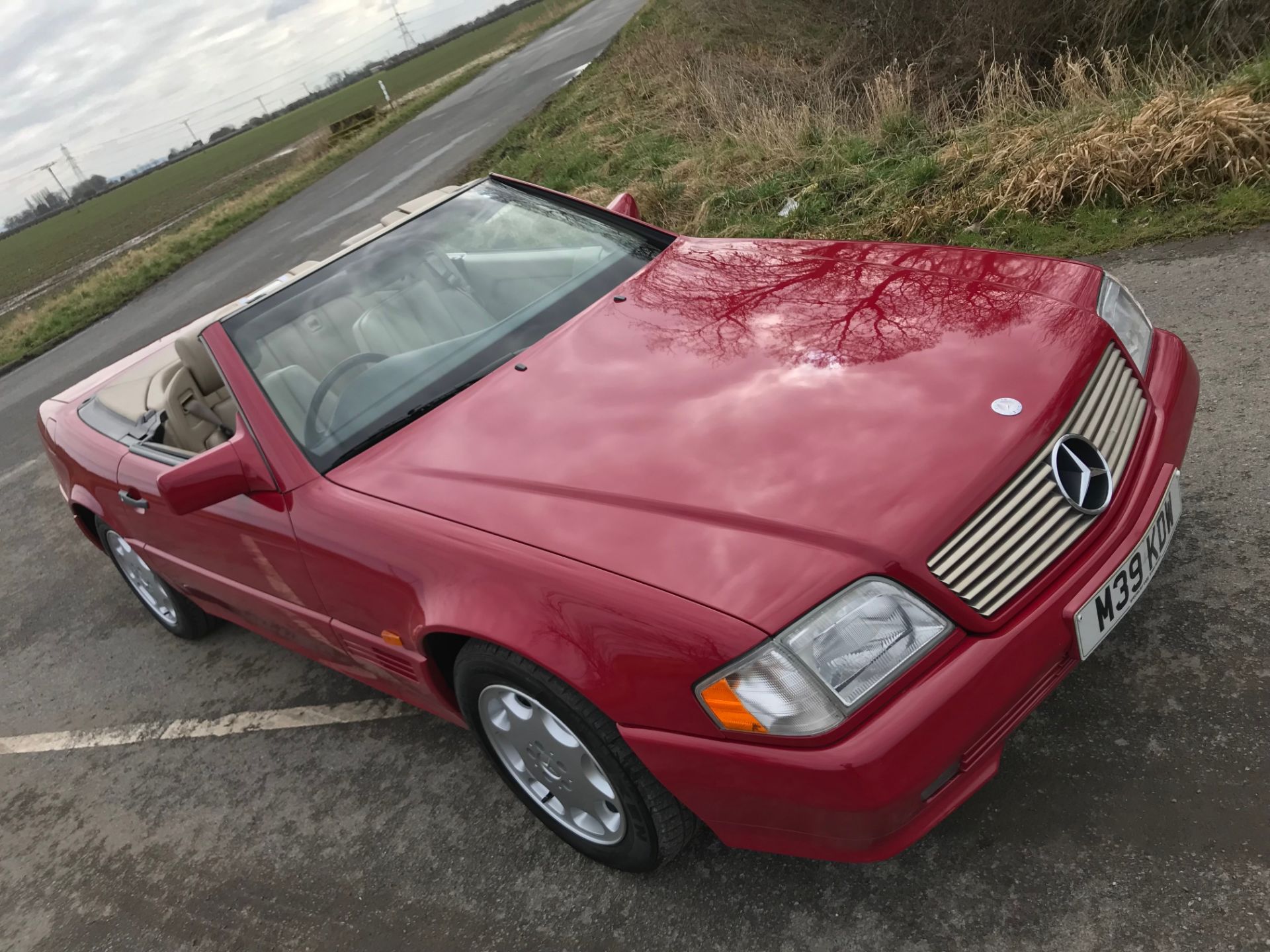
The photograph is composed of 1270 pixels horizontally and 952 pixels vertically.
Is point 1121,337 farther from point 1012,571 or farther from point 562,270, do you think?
point 562,270

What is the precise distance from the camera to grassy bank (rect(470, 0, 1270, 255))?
5305 mm

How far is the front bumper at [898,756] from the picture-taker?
5.83 feet

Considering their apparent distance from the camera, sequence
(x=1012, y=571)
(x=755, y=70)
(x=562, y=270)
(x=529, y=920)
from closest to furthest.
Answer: (x=1012, y=571)
(x=529, y=920)
(x=562, y=270)
(x=755, y=70)

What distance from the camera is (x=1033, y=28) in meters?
7.94

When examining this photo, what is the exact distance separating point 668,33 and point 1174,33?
9.42 m

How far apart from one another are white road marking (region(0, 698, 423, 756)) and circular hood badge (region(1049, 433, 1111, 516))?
2.31 m

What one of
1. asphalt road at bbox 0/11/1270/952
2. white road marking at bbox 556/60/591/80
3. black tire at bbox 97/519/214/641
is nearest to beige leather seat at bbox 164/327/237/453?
black tire at bbox 97/519/214/641

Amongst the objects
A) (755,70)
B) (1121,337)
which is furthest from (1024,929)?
(755,70)

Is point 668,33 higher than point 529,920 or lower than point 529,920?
higher

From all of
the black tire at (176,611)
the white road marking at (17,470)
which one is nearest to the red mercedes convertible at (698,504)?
the black tire at (176,611)

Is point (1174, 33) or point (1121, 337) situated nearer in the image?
point (1121, 337)

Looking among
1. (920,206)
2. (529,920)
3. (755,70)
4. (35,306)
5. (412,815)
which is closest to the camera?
(529,920)

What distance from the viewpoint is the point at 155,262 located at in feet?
57.5

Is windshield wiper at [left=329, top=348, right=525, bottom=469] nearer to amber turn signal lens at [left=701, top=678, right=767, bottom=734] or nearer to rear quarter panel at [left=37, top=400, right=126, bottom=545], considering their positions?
amber turn signal lens at [left=701, top=678, right=767, bottom=734]
